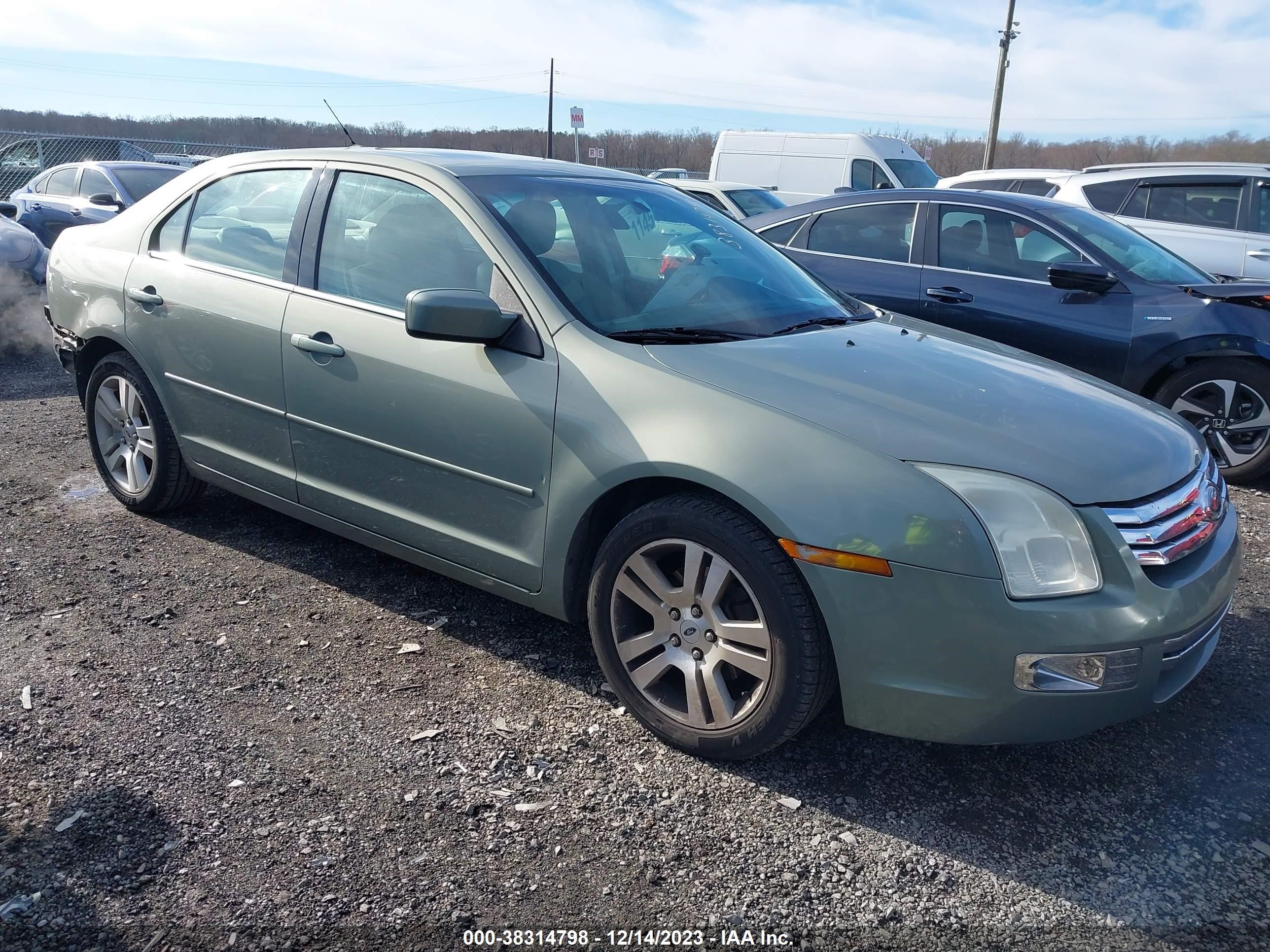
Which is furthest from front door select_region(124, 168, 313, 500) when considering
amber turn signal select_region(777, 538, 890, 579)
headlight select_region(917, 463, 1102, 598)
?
headlight select_region(917, 463, 1102, 598)

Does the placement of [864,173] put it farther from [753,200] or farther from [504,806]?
[504,806]

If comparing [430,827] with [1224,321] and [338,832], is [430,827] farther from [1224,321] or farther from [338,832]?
[1224,321]

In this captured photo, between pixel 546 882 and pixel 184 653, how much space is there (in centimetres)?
174

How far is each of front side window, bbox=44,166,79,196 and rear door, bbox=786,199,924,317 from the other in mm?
10405

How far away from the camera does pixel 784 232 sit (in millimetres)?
7051

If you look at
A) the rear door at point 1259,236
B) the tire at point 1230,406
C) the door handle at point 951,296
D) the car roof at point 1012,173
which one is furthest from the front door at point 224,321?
the car roof at point 1012,173

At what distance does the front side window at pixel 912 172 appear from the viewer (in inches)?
655

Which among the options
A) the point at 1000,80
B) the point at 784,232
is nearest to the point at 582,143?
the point at 1000,80

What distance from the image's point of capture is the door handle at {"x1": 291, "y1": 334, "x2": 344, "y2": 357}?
346 cm

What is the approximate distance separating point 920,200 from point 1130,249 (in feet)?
4.26

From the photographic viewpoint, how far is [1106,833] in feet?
8.54

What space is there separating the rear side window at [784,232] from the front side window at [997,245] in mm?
1025

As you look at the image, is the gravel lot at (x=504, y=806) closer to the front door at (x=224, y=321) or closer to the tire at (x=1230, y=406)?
the front door at (x=224, y=321)

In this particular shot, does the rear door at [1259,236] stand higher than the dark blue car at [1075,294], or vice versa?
the rear door at [1259,236]
